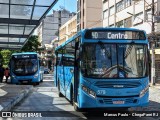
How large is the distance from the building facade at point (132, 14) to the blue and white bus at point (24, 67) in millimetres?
12521

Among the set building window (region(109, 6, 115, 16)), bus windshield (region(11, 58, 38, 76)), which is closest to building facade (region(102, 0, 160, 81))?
building window (region(109, 6, 115, 16))

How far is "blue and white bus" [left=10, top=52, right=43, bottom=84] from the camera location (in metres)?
31.2

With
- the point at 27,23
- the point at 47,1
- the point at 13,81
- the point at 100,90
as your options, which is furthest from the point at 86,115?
the point at 13,81

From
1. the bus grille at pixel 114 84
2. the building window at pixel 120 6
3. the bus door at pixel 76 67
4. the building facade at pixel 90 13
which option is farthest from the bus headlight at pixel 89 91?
the building facade at pixel 90 13

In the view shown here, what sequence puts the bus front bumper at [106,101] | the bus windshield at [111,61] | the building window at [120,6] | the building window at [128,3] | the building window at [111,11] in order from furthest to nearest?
the building window at [111,11]
the building window at [120,6]
the building window at [128,3]
the bus windshield at [111,61]
the bus front bumper at [106,101]

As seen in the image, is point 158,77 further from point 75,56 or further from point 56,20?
point 56,20

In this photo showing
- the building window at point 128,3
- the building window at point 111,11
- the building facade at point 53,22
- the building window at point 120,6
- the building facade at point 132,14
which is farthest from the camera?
the building facade at point 53,22

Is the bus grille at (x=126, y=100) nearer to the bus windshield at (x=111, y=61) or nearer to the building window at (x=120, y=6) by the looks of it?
the bus windshield at (x=111, y=61)

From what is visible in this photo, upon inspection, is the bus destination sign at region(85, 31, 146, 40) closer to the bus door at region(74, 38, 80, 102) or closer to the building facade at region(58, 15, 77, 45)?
the bus door at region(74, 38, 80, 102)

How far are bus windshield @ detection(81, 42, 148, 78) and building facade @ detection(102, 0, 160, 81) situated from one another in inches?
990

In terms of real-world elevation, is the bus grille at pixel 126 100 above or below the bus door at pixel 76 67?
below

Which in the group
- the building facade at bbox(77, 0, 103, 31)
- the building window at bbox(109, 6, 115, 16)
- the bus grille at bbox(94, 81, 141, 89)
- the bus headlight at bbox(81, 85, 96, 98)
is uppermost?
the building facade at bbox(77, 0, 103, 31)

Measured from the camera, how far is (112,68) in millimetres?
11953

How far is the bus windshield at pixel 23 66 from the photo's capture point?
1227 inches
